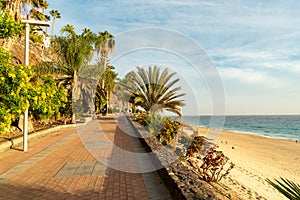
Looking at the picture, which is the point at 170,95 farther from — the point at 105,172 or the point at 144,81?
the point at 105,172

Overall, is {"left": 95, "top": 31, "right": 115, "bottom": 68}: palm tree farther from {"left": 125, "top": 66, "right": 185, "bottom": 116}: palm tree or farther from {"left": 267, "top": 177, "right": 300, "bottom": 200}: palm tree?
{"left": 267, "top": 177, "right": 300, "bottom": 200}: palm tree

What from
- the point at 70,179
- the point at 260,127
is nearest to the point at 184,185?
the point at 70,179

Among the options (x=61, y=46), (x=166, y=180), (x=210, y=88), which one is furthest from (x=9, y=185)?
(x=61, y=46)

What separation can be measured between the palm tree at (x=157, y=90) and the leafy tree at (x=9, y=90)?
11.4 m

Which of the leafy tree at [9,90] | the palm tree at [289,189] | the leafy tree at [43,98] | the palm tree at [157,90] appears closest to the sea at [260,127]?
the palm tree at [157,90]

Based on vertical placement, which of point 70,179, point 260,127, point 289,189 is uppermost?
point 289,189

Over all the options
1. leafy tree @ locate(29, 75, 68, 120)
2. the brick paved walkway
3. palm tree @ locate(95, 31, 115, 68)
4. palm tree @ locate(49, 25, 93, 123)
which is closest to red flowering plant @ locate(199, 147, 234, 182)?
the brick paved walkway

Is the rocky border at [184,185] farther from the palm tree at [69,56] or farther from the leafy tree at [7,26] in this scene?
the palm tree at [69,56]

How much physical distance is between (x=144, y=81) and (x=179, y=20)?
20.1 feet

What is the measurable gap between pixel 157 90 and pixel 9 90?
11794mm

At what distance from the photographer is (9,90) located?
644 centimetres

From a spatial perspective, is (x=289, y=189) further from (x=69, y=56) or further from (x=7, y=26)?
(x=69, y=56)

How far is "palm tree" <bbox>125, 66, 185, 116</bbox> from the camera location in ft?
55.7

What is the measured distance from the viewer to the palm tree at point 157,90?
55.7 feet
